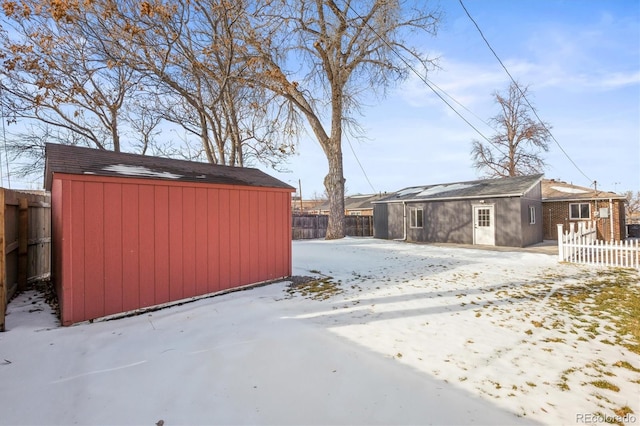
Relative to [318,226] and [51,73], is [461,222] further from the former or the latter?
[51,73]

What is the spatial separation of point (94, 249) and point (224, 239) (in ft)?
6.49

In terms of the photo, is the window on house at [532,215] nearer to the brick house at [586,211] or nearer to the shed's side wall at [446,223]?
the brick house at [586,211]

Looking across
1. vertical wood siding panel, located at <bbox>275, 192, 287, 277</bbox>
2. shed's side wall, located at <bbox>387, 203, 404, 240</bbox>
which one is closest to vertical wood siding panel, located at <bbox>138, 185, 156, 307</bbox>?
vertical wood siding panel, located at <bbox>275, 192, 287, 277</bbox>

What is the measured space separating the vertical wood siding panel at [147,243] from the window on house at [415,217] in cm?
1481

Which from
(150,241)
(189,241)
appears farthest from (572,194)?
(150,241)

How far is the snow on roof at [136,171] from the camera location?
4419 mm

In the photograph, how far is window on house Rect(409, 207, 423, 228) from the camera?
16906 millimetres

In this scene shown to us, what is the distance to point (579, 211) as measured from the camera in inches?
649

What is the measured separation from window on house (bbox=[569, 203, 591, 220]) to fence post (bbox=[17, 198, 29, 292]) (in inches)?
885

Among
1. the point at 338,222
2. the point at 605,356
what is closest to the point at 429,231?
the point at 338,222

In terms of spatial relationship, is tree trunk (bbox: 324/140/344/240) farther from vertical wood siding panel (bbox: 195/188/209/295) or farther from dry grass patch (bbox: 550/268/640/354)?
vertical wood siding panel (bbox: 195/188/209/295)

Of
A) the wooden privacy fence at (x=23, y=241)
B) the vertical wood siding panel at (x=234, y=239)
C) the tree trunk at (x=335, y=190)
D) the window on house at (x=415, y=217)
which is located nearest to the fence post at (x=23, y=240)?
the wooden privacy fence at (x=23, y=241)

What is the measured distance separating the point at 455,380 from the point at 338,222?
13651 millimetres

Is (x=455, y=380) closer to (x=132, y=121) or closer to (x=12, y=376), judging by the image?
(x=12, y=376)
